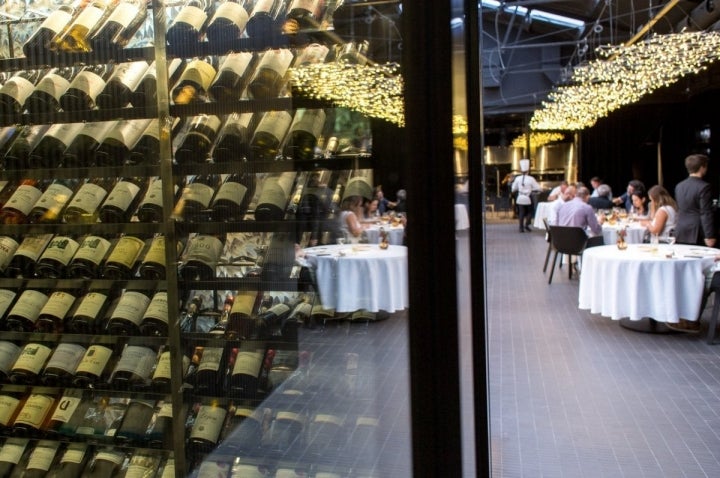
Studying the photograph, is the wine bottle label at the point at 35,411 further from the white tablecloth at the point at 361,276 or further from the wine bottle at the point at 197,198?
the white tablecloth at the point at 361,276

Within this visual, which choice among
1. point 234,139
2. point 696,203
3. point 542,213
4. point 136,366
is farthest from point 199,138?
point 542,213

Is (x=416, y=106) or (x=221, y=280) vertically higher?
(x=416, y=106)

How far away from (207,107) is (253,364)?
767 mm

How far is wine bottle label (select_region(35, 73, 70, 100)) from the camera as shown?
205 cm

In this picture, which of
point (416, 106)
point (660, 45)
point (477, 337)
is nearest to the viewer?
point (416, 106)

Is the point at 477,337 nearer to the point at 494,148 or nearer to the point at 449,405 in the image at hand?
the point at 449,405

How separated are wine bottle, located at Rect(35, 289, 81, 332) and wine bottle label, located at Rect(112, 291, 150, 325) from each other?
19 cm

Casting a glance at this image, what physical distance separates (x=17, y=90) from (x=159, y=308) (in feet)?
2.74

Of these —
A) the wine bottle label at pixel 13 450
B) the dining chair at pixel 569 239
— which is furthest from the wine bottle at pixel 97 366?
the dining chair at pixel 569 239

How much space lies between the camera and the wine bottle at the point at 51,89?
6.73ft

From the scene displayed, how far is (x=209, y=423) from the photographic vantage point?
196 cm

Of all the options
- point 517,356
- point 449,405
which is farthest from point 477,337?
point 517,356

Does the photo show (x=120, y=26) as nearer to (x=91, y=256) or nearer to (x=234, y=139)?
(x=234, y=139)

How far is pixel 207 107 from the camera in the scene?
1.88 meters
